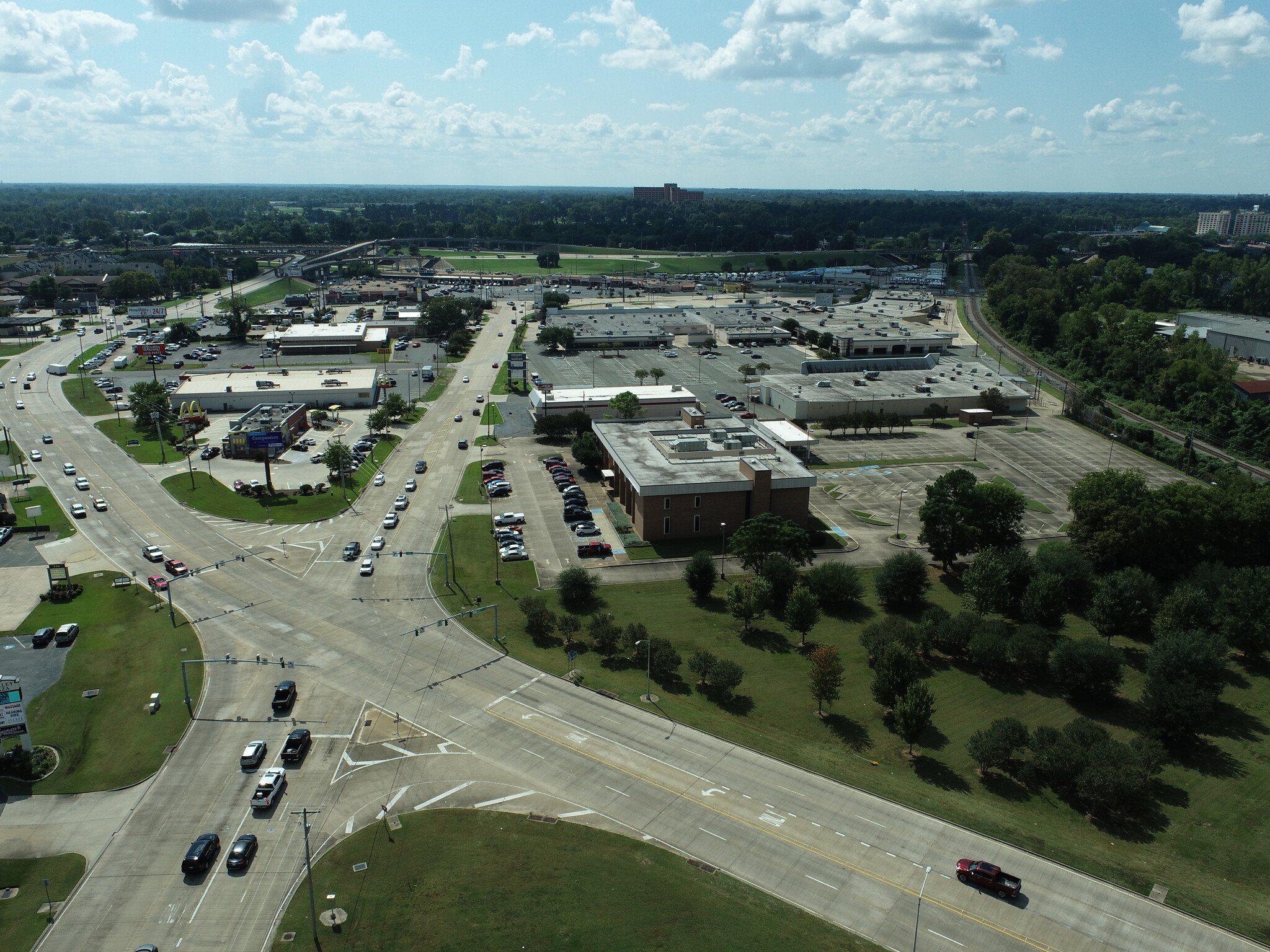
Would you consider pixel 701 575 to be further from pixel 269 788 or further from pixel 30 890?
pixel 30 890

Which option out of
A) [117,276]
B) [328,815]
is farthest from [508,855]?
[117,276]

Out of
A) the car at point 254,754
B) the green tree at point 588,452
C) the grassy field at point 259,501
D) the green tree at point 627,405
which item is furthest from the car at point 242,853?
the green tree at point 627,405

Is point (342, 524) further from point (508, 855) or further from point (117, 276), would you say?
point (117, 276)

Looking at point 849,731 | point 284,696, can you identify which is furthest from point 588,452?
point 849,731

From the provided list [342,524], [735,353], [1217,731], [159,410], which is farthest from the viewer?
[735,353]

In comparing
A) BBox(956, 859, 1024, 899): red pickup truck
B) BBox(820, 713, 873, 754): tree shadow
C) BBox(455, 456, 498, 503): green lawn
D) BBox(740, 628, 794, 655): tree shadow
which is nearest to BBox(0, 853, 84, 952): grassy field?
BBox(820, 713, 873, 754): tree shadow

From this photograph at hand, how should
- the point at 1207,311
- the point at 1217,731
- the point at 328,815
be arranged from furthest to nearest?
the point at 1207,311, the point at 1217,731, the point at 328,815
